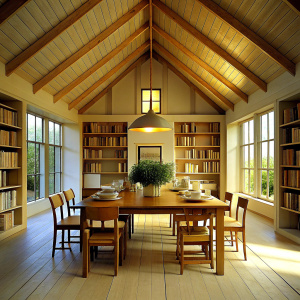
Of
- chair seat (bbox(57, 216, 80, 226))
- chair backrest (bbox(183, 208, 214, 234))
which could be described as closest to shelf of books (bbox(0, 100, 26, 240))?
chair seat (bbox(57, 216, 80, 226))

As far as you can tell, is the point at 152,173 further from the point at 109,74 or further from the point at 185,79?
the point at 185,79

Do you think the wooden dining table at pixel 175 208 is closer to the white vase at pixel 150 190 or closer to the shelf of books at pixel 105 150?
the white vase at pixel 150 190

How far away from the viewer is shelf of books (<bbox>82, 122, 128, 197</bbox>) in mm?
9352

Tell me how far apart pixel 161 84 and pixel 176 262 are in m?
6.70

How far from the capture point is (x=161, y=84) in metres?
9.57

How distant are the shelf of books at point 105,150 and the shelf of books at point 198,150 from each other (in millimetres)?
1727

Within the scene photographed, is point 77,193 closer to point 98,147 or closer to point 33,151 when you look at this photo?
point 98,147

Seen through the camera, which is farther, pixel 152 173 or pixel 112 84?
pixel 112 84

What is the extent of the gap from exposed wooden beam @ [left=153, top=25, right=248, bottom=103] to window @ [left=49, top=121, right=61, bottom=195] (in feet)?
13.3

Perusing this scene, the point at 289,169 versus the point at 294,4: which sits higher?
the point at 294,4

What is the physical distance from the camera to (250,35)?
16.5ft

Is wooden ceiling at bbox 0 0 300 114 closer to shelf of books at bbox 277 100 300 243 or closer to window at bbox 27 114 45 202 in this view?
shelf of books at bbox 277 100 300 243

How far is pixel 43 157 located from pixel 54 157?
753 mm

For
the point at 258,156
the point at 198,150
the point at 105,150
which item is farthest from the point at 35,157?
the point at 258,156
